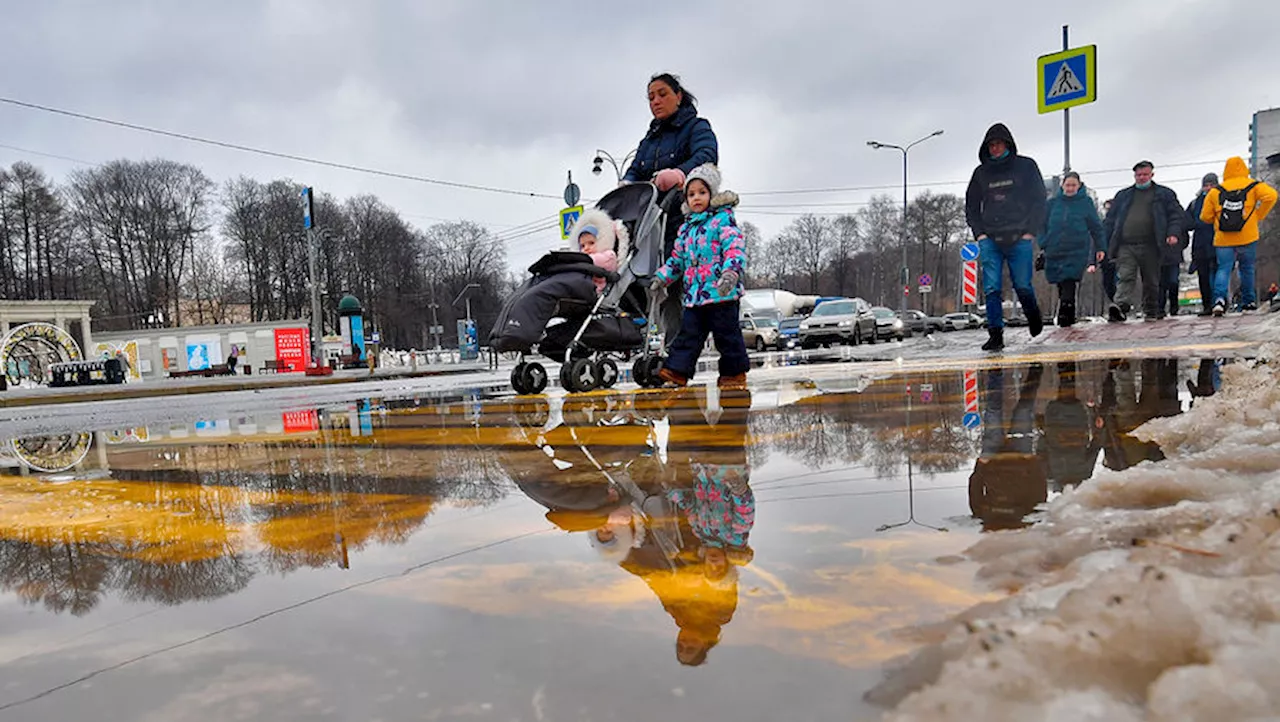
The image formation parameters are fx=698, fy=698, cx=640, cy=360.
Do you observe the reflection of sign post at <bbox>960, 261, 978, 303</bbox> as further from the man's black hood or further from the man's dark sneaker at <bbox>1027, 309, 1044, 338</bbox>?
the man's black hood

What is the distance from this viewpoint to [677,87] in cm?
557

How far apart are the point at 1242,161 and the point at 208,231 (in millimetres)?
63385

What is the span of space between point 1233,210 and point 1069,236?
2511 millimetres

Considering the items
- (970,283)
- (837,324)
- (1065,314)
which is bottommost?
(1065,314)

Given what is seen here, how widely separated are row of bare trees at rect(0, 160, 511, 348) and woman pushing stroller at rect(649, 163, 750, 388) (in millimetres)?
59128

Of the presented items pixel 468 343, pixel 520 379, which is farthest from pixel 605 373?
pixel 468 343

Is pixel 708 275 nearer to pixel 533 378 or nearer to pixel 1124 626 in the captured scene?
pixel 533 378

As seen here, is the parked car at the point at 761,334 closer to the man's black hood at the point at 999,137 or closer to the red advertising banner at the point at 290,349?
the man's black hood at the point at 999,137

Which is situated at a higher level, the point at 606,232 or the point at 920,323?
the point at 606,232

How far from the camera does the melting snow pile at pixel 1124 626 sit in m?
0.58

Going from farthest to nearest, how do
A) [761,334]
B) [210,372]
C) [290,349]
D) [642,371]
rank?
[210,372] → [290,349] → [761,334] → [642,371]

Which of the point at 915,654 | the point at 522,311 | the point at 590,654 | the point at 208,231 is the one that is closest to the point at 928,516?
the point at 915,654

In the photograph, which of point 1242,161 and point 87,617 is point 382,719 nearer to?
point 87,617

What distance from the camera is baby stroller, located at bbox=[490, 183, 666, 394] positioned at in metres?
4.96
